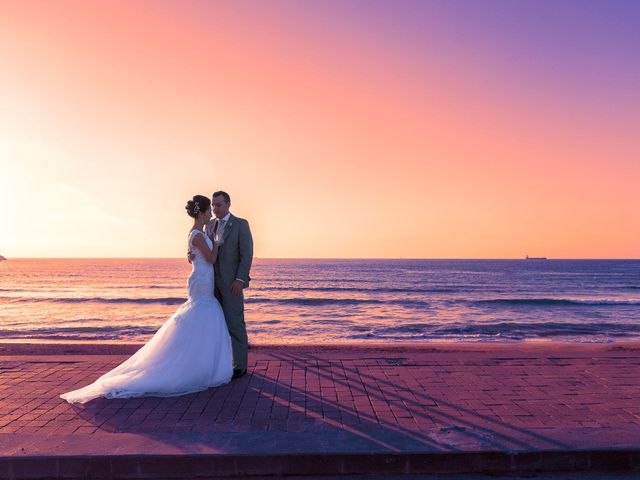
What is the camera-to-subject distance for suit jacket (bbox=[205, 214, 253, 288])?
5891mm

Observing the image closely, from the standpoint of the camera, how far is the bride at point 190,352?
16.5ft

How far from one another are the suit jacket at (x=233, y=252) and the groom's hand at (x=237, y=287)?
0.34 ft

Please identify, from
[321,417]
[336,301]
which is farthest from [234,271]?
[336,301]

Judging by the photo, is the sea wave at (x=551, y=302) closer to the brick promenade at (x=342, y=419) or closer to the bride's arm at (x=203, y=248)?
the brick promenade at (x=342, y=419)

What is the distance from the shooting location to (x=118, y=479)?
3.36 metres

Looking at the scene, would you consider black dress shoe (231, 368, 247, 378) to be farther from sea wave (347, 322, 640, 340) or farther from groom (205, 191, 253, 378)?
sea wave (347, 322, 640, 340)

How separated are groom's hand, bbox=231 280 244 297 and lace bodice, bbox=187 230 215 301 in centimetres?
28

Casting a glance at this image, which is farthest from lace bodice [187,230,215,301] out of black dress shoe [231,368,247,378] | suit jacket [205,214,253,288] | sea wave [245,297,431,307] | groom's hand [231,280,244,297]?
sea wave [245,297,431,307]

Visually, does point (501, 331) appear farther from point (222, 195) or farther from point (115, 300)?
point (115, 300)

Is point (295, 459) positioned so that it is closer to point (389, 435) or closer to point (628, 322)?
point (389, 435)

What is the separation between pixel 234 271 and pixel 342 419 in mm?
2482

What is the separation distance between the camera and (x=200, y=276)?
5730 millimetres

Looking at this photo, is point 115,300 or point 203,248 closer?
point 203,248

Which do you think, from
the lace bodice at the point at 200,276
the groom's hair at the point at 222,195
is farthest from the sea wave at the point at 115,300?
the groom's hair at the point at 222,195
